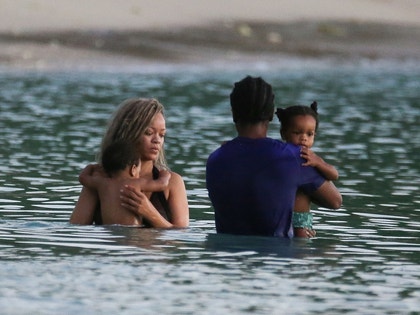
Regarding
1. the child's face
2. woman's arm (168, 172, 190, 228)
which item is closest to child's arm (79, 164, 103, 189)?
woman's arm (168, 172, 190, 228)

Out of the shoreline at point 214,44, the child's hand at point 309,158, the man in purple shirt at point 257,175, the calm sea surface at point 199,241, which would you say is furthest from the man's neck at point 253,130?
the shoreline at point 214,44

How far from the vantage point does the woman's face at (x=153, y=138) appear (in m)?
11.0

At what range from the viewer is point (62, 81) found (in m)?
32.7

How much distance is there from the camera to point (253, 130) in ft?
33.6

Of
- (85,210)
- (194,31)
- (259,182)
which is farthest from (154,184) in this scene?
(194,31)

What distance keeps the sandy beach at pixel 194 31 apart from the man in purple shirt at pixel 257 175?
26196mm

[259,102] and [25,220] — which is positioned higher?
[259,102]

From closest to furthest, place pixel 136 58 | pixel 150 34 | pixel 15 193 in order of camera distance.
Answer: pixel 15 193 → pixel 136 58 → pixel 150 34

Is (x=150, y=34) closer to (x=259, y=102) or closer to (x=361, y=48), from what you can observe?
(x=361, y=48)

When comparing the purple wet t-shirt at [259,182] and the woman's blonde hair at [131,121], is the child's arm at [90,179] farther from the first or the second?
the purple wet t-shirt at [259,182]

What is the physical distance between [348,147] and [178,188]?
9069 mm

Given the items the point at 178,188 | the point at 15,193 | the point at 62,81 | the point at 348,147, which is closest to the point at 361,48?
the point at 62,81

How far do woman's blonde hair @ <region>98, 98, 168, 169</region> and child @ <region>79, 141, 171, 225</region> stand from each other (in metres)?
0.08

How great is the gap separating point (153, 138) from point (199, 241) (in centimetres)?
79
